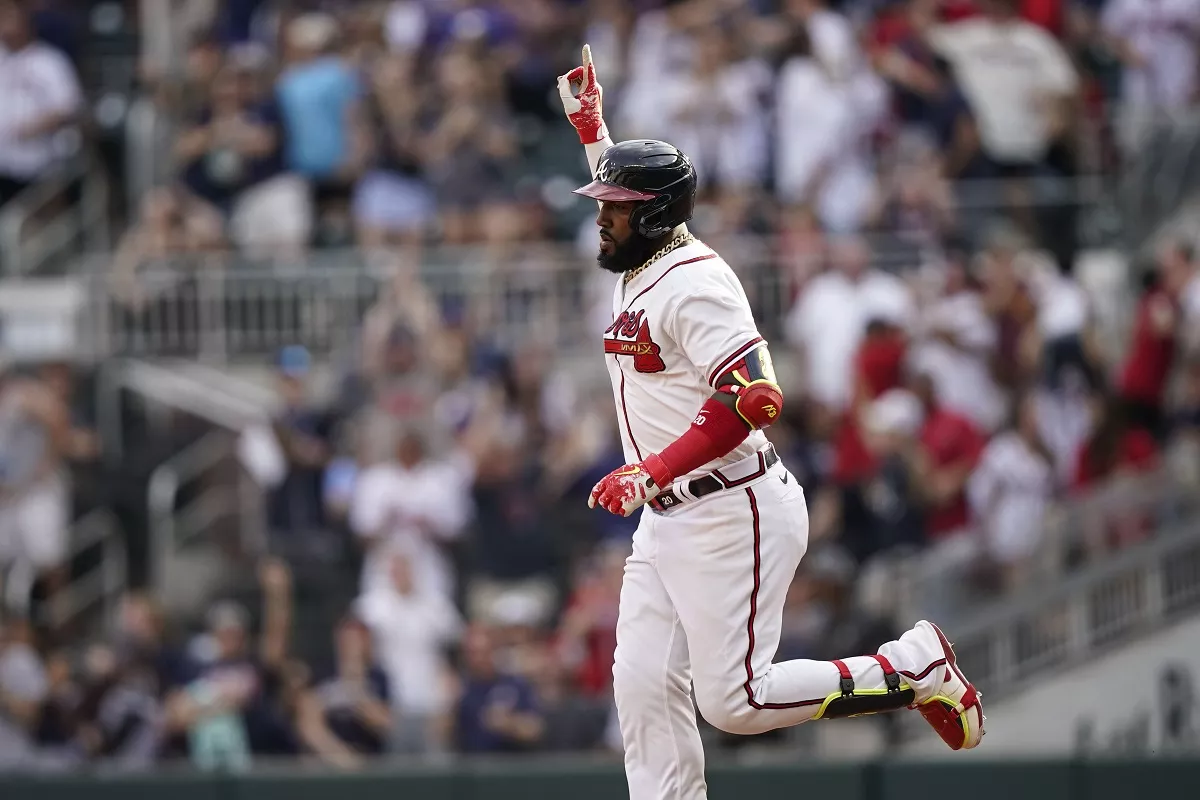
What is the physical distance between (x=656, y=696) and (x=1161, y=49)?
967 cm

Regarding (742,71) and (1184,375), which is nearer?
(1184,375)

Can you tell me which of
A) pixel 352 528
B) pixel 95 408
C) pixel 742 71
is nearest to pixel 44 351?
pixel 95 408

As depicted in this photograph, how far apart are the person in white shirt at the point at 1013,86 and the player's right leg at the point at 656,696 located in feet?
27.1

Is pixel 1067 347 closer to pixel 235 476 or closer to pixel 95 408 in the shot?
pixel 235 476

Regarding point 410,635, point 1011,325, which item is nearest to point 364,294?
point 410,635

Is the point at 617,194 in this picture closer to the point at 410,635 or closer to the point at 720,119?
the point at 410,635

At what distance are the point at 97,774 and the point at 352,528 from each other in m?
2.46

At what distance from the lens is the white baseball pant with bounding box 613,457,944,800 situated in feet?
24.1

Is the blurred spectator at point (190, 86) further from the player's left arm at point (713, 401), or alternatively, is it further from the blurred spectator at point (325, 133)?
the player's left arm at point (713, 401)

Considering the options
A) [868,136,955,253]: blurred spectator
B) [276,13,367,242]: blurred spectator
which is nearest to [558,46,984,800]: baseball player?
[868,136,955,253]: blurred spectator

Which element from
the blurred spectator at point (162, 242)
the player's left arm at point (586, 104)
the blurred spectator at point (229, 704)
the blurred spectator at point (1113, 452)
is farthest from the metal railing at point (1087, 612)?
the blurred spectator at point (162, 242)

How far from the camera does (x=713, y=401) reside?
711cm

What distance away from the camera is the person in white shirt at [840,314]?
44.8 feet

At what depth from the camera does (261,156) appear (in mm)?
15016
